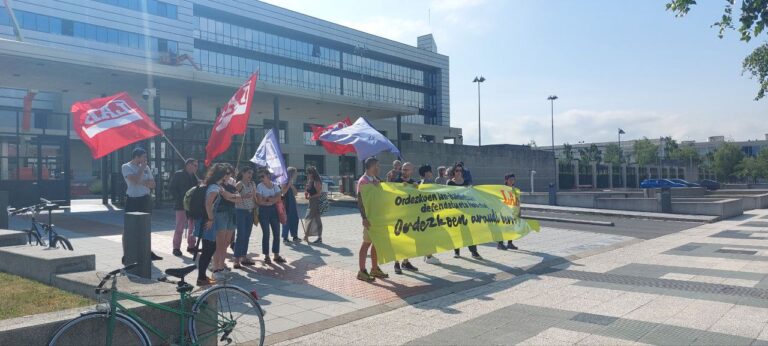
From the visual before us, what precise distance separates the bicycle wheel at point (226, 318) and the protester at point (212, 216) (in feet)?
8.82

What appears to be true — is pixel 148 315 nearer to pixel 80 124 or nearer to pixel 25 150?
pixel 80 124

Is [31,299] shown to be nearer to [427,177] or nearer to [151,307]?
[151,307]

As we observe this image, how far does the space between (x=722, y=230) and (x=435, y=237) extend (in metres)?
12.3

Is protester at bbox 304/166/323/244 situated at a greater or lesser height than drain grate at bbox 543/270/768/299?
greater

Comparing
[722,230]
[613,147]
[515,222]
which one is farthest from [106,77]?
[613,147]

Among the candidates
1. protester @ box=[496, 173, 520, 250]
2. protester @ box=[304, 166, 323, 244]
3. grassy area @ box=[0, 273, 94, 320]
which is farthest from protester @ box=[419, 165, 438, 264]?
grassy area @ box=[0, 273, 94, 320]

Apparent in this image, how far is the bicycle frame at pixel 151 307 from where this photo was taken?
4.26 meters

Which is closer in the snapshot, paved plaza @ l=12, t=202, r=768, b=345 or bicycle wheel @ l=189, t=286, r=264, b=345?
bicycle wheel @ l=189, t=286, r=264, b=345

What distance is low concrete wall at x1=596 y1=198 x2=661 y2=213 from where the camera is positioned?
76.2 ft

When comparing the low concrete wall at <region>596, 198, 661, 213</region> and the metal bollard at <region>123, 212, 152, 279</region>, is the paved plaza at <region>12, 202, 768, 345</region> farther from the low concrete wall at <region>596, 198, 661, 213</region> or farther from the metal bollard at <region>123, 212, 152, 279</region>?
the low concrete wall at <region>596, 198, 661, 213</region>

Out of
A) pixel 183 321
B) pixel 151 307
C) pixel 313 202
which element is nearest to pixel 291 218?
pixel 313 202

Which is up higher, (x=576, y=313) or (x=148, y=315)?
(x=148, y=315)

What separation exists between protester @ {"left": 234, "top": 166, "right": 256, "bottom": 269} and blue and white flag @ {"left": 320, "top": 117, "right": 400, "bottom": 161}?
5.62 metres

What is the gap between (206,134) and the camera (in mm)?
23016
